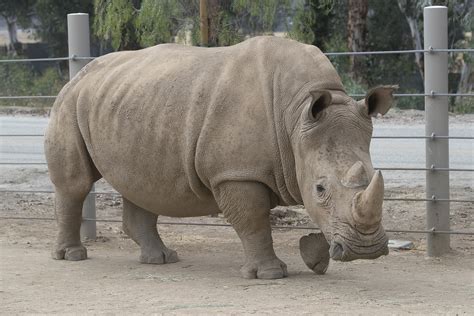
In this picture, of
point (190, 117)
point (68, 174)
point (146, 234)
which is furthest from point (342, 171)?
point (68, 174)

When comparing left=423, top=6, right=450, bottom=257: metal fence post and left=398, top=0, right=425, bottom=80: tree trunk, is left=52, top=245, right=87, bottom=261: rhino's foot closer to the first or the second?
left=423, top=6, right=450, bottom=257: metal fence post

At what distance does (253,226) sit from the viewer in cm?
694

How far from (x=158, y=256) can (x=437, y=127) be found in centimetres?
229

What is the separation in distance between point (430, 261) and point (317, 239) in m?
1.36

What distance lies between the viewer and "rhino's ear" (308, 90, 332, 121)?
6457 mm

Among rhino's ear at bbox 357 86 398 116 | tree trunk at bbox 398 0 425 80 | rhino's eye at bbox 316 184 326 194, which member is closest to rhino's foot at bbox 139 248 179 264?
rhino's eye at bbox 316 184 326 194

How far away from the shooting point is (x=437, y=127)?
8.14 metres

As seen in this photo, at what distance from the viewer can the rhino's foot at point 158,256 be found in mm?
7789

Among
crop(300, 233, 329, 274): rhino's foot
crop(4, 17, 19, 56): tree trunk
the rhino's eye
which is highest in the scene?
the rhino's eye

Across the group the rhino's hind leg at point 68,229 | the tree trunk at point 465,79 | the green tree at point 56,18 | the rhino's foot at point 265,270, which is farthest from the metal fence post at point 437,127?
the green tree at point 56,18

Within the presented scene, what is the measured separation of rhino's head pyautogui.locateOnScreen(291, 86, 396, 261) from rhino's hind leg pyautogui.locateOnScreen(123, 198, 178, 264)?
161 cm

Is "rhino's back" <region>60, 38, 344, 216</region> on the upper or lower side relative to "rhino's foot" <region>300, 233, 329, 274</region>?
upper

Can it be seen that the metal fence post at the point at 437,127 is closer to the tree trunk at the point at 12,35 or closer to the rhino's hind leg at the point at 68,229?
the rhino's hind leg at the point at 68,229

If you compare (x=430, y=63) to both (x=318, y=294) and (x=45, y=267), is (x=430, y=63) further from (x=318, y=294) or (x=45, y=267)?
(x=45, y=267)
